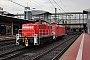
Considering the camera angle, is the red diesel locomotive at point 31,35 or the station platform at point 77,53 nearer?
the station platform at point 77,53

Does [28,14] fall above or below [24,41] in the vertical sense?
above

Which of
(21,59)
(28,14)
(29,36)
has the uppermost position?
(28,14)

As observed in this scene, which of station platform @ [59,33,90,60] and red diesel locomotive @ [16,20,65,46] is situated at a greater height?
red diesel locomotive @ [16,20,65,46]

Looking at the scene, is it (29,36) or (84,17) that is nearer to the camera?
(29,36)

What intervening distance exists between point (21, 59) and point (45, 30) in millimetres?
9546

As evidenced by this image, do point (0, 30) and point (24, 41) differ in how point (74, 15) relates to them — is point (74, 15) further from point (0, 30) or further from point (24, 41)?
point (24, 41)

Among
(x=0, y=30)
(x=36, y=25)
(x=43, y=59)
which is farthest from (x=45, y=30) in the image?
(x=0, y=30)

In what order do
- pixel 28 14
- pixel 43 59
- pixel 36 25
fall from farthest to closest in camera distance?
pixel 28 14 < pixel 36 25 < pixel 43 59

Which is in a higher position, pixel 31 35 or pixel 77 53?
pixel 31 35

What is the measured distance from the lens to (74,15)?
258 ft

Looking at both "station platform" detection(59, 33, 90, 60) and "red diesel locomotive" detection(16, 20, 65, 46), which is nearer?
"station platform" detection(59, 33, 90, 60)

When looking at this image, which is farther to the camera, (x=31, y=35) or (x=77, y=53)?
(x=31, y=35)

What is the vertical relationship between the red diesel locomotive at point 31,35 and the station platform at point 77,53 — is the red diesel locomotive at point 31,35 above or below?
above

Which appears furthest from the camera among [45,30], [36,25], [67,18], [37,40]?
[67,18]
